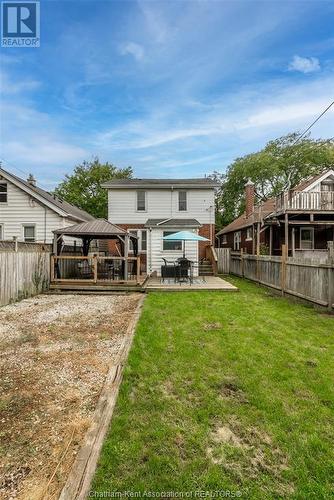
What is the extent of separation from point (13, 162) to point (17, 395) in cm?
3078

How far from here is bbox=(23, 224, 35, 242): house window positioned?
54.2 feet

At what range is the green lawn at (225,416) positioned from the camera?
2.24 metres

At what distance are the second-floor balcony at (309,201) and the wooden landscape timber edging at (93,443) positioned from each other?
15673 mm

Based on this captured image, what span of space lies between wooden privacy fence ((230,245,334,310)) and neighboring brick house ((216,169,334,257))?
373cm

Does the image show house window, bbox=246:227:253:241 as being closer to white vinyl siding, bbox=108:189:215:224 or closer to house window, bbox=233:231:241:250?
house window, bbox=233:231:241:250

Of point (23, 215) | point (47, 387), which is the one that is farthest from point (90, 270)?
point (47, 387)

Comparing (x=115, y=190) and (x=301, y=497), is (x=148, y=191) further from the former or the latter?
(x=301, y=497)

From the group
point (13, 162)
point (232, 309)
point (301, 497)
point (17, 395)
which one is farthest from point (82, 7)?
point (13, 162)

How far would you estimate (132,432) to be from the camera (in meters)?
2.80

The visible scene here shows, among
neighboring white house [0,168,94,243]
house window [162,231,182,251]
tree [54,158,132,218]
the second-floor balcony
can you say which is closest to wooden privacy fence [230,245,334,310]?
house window [162,231,182,251]

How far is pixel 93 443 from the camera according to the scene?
2615mm

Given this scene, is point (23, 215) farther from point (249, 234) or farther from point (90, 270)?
point (249, 234)

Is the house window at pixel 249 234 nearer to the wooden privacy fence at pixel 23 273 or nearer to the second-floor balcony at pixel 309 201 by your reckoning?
the second-floor balcony at pixel 309 201

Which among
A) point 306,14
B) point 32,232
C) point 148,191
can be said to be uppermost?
point 306,14
